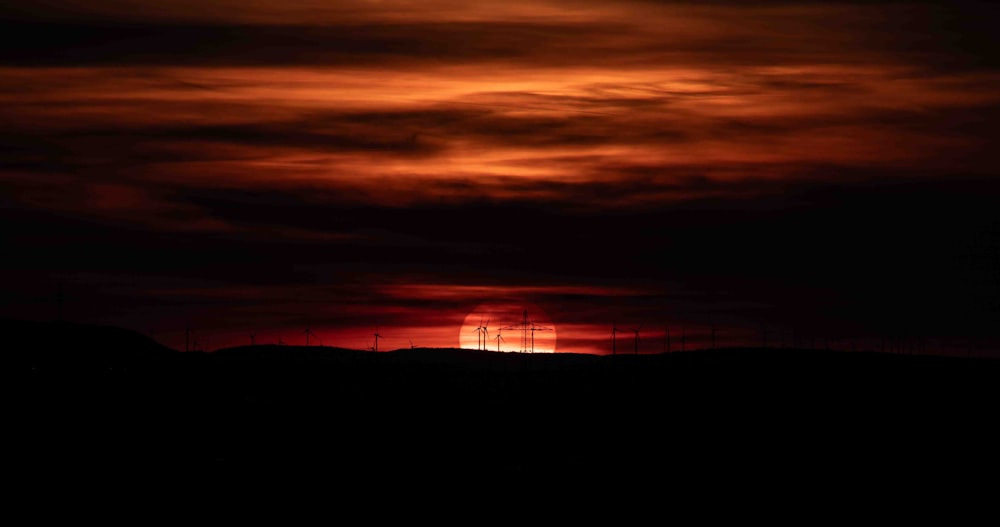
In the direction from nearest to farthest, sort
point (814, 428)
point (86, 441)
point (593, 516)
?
point (593, 516)
point (86, 441)
point (814, 428)

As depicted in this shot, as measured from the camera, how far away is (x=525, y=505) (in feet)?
378

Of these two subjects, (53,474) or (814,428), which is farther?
(814,428)

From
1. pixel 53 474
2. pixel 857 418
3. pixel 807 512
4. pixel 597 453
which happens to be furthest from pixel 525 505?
pixel 857 418

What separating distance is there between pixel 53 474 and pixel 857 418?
106104 millimetres

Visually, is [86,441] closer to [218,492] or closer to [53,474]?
[53,474]

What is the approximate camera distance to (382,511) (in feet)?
368

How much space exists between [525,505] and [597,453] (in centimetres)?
3448

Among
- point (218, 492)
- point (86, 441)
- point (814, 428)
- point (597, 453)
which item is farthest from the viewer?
point (814, 428)

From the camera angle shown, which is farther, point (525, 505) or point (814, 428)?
point (814, 428)

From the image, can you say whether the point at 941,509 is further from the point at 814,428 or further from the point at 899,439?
the point at 814,428

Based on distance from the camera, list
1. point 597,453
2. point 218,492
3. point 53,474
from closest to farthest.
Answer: point 218,492 → point 53,474 → point 597,453

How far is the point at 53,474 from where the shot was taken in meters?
130

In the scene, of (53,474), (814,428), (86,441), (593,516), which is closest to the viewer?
(593,516)

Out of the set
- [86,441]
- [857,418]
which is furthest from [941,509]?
[86,441]
